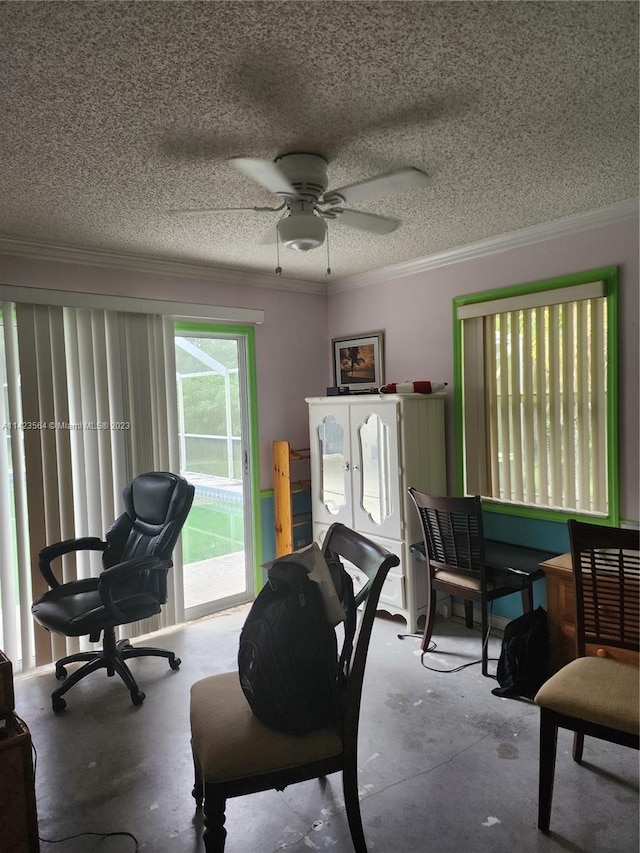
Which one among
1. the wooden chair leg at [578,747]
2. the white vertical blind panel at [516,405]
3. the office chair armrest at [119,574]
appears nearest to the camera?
the wooden chair leg at [578,747]

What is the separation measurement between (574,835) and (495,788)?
312 mm

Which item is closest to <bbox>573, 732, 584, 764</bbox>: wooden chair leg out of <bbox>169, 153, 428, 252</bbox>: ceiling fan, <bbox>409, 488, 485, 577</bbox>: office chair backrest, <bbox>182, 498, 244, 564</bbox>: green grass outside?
<bbox>409, 488, 485, 577</bbox>: office chair backrest

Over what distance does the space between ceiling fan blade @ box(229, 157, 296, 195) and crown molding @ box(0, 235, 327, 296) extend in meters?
1.80

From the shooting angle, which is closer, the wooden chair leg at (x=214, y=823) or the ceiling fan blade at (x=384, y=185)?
the wooden chair leg at (x=214, y=823)

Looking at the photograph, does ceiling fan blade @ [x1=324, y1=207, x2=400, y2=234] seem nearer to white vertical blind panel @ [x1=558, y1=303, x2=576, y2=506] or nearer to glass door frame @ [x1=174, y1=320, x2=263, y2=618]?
white vertical blind panel @ [x1=558, y1=303, x2=576, y2=506]

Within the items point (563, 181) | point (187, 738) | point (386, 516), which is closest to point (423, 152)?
point (563, 181)

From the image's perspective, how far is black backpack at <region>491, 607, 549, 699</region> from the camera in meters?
2.83

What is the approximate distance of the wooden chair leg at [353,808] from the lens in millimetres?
1802

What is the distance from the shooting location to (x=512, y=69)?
1.67 meters

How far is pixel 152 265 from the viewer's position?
373 cm

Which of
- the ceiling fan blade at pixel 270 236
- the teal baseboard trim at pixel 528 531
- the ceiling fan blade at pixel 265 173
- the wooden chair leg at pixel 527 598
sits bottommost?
the wooden chair leg at pixel 527 598

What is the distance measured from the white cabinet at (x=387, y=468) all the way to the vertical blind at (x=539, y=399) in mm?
274

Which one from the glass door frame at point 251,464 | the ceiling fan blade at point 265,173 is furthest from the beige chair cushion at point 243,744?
the glass door frame at point 251,464

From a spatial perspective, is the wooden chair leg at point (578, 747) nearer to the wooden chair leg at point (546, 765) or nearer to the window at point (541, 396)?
the wooden chair leg at point (546, 765)
